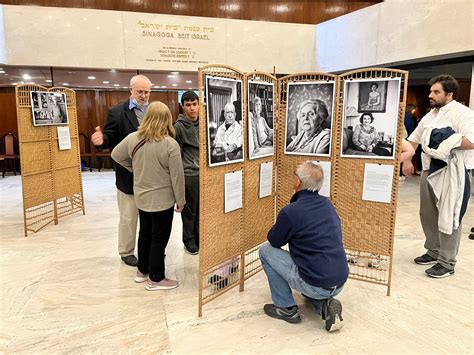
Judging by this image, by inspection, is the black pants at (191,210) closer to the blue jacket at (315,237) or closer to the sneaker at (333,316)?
the blue jacket at (315,237)

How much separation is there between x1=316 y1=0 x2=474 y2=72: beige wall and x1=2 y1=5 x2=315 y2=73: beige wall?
2.80 ft

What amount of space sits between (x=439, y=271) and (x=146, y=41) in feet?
24.7

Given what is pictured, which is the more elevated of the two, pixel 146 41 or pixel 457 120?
pixel 146 41

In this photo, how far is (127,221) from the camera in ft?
11.4

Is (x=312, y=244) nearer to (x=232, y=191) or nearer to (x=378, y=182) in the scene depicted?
(x=232, y=191)

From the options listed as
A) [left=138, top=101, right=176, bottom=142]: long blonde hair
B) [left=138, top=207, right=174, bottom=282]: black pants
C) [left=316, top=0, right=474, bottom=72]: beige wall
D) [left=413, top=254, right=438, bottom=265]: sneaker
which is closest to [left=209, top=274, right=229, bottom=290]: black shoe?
[left=138, top=207, right=174, bottom=282]: black pants

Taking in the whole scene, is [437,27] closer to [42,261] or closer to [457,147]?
[457,147]

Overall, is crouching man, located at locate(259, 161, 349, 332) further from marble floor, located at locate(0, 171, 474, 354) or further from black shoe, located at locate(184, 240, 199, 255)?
black shoe, located at locate(184, 240, 199, 255)

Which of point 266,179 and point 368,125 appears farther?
point 266,179

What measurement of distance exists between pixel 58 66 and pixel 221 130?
271 inches

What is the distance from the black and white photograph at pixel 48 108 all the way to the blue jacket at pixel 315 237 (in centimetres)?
375

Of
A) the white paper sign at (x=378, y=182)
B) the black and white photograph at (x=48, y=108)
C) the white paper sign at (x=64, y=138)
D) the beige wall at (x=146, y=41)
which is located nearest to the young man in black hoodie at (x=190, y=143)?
the white paper sign at (x=378, y=182)

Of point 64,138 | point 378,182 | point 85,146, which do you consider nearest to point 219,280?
point 378,182

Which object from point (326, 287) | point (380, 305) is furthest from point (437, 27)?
point (326, 287)
